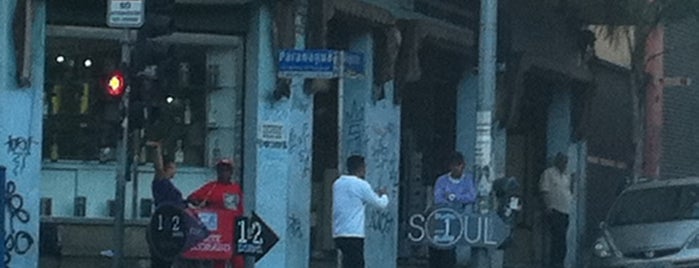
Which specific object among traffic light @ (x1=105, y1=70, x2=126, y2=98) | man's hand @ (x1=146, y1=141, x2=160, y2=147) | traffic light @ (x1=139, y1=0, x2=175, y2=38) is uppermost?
traffic light @ (x1=139, y1=0, x2=175, y2=38)

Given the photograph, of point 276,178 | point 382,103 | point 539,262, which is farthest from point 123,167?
point 539,262

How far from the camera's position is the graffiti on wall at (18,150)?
21.0 m

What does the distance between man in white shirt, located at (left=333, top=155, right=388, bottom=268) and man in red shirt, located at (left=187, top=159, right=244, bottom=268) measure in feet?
3.77

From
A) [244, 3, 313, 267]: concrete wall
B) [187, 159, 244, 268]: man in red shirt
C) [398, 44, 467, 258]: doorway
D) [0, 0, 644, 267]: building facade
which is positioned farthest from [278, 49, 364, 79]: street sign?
[398, 44, 467, 258]: doorway

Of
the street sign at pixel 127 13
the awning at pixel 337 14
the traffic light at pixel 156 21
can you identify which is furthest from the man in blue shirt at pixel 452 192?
the street sign at pixel 127 13

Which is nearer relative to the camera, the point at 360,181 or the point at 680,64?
the point at 360,181

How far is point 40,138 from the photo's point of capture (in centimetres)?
2128

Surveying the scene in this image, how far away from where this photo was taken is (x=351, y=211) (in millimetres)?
21250

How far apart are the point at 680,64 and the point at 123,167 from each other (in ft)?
64.2

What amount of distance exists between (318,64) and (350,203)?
2454 millimetres

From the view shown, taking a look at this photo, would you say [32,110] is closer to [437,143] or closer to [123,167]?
[123,167]

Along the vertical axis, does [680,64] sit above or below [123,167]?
above

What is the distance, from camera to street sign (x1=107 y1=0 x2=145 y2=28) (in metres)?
18.4

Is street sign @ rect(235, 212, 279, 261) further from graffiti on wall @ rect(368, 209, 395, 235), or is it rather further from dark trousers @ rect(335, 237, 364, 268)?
graffiti on wall @ rect(368, 209, 395, 235)
